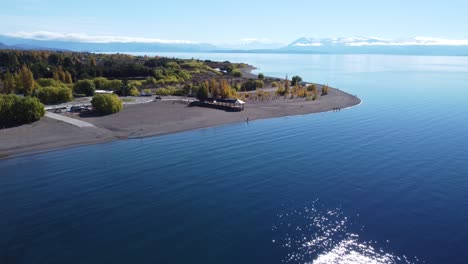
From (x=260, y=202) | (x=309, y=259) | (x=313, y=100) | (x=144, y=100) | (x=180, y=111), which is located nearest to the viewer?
(x=309, y=259)

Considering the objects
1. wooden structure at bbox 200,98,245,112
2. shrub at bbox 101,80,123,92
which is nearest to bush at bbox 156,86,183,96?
shrub at bbox 101,80,123,92

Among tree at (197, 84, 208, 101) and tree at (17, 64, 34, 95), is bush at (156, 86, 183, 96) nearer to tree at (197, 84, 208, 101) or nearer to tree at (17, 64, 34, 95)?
tree at (197, 84, 208, 101)

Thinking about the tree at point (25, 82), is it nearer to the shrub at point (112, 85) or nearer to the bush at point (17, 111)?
the shrub at point (112, 85)

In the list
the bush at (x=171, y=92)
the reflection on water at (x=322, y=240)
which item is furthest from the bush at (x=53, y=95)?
the reflection on water at (x=322, y=240)

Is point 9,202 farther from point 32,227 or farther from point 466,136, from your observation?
point 466,136

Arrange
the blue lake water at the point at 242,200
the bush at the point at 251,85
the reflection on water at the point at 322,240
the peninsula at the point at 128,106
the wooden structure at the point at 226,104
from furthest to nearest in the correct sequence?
1. the bush at the point at 251,85
2. the wooden structure at the point at 226,104
3. the peninsula at the point at 128,106
4. the blue lake water at the point at 242,200
5. the reflection on water at the point at 322,240

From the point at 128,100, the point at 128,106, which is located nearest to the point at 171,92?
the point at 128,100

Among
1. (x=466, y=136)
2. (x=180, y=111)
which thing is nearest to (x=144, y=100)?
(x=180, y=111)
